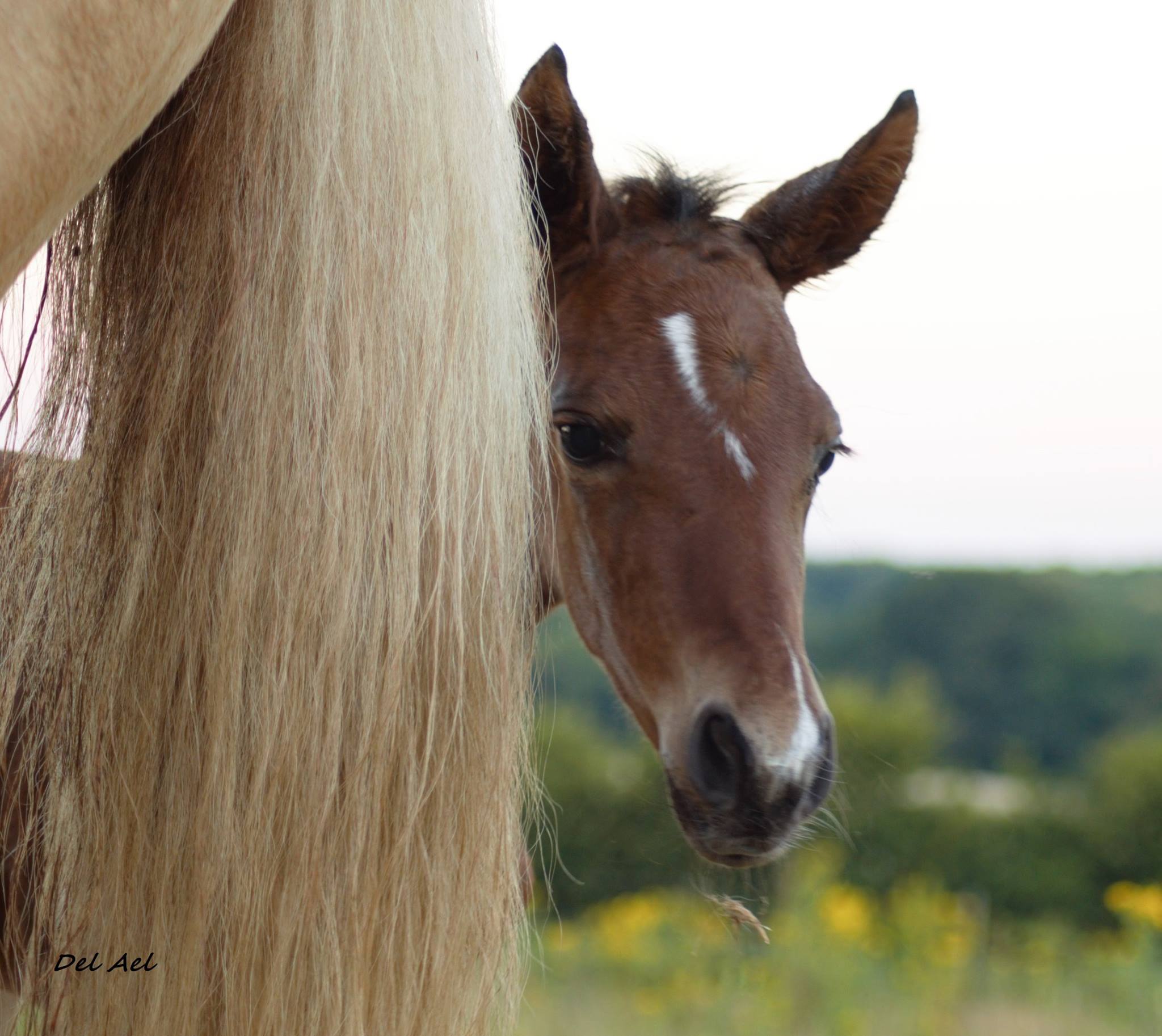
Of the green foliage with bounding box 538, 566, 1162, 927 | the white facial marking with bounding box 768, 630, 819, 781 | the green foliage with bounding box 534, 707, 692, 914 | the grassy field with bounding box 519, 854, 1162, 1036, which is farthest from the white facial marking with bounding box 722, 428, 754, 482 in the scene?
the green foliage with bounding box 534, 707, 692, 914

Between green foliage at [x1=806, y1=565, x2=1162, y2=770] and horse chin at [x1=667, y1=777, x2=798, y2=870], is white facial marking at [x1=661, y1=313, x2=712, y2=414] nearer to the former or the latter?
horse chin at [x1=667, y1=777, x2=798, y2=870]

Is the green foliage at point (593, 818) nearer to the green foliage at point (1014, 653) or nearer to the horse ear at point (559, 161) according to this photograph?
the horse ear at point (559, 161)

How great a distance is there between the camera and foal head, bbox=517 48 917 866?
47.4 inches

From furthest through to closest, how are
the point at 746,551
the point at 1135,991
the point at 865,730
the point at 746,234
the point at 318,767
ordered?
the point at 865,730 < the point at 1135,991 < the point at 746,234 < the point at 746,551 < the point at 318,767

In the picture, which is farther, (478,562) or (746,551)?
(746,551)

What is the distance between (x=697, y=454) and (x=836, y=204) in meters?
0.56

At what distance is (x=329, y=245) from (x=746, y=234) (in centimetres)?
94

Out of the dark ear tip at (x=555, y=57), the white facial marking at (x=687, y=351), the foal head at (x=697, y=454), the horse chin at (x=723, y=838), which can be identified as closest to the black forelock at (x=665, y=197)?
the foal head at (x=697, y=454)

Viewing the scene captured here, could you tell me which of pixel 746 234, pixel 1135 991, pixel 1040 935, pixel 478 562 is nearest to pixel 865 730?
pixel 1040 935

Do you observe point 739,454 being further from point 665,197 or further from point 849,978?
point 849,978

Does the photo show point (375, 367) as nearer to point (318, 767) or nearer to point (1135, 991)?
point (318, 767)

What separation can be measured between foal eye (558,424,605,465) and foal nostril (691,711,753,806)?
1.27ft

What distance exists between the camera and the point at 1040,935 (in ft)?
16.1

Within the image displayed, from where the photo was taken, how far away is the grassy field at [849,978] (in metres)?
3.51
